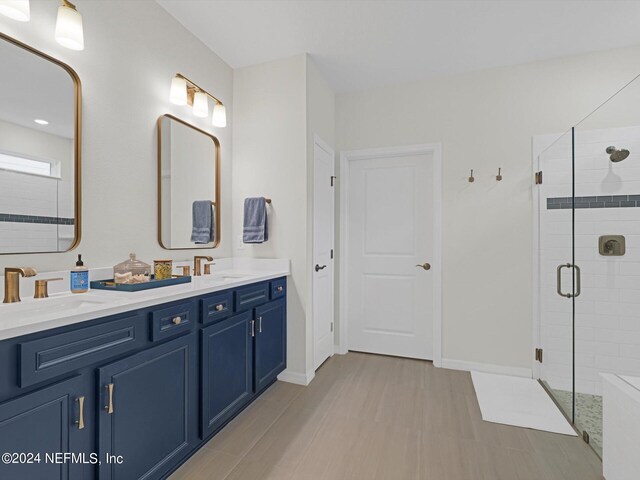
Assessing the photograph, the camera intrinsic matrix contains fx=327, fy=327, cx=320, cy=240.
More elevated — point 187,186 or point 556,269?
point 187,186

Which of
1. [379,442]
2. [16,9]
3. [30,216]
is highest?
[16,9]

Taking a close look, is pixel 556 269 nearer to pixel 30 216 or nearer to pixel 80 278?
pixel 80 278

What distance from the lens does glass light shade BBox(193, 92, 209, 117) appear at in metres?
2.37

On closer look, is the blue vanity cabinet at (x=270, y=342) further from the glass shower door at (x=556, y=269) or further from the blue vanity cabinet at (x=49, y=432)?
the glass shower door at (x=556, y=269)

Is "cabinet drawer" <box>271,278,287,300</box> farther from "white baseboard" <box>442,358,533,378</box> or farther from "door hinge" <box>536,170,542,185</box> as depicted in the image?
"door hinge" <box>536,170,542,185</box>

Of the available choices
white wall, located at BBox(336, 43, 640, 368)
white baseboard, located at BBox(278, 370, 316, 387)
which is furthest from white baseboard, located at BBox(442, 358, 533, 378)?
white baseboard, located at BBox(278, 370, 316, 387)

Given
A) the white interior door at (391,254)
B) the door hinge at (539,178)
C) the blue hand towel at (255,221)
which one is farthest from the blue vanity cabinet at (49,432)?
the door hinge at (539,178)

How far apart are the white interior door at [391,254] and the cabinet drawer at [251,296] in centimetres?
126

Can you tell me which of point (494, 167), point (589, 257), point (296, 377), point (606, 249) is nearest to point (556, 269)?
point (589, 257)

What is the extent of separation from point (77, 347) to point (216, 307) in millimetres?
744

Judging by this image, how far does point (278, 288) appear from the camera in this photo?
252cm

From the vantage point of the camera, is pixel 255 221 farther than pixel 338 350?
No

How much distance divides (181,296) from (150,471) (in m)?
0.74

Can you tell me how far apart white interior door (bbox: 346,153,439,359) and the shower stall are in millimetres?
900
